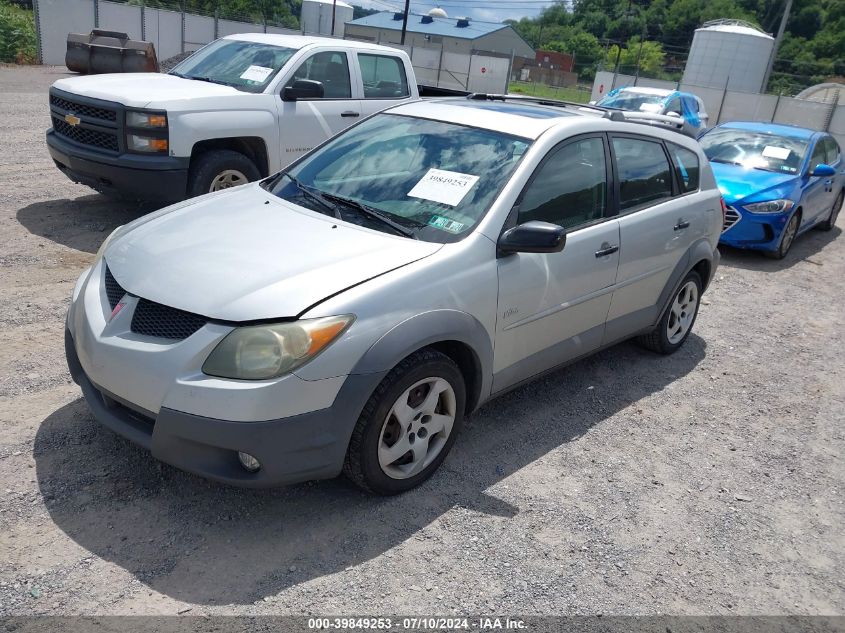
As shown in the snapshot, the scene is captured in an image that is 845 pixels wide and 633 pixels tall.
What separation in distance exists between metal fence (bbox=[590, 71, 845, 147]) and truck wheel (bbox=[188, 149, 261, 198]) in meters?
23.8

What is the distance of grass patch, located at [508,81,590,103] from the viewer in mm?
44441

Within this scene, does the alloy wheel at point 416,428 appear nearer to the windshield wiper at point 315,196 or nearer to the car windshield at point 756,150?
the windshield wiper at point 315,196

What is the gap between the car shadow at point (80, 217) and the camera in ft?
21.4

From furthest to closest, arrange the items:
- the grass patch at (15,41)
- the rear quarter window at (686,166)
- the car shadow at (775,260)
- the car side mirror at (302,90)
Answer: the grass patch at (15,41), the car shadow at (775,260), the car side mirror at (302,90), the rear quarter window at (686,166)

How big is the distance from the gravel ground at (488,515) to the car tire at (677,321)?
32 cm

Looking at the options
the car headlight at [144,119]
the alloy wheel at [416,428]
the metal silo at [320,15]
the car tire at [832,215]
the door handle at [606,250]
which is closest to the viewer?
the alloy wheel at [416,428]

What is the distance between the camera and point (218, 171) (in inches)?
270

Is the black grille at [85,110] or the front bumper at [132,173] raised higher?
the black grille at [85,110]

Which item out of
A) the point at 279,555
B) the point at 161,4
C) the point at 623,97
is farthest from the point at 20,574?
the point at 161,4

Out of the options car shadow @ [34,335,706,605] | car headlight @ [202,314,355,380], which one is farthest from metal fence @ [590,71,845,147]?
car headlight @ [202,314,355,380]

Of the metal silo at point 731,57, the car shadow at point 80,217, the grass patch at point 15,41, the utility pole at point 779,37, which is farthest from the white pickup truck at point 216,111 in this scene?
the metal silo at point 731,57

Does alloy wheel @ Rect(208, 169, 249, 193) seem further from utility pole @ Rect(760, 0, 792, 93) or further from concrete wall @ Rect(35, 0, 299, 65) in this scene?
utility pole @ Rect(760, 0, 792, 93)

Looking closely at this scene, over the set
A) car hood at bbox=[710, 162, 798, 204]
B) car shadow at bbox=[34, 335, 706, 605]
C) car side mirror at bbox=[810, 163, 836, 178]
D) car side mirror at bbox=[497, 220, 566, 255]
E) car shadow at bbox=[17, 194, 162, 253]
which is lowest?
car shadow at bbox=[17, 194, 162, 253]

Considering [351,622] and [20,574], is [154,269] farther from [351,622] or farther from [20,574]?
[351,622]
